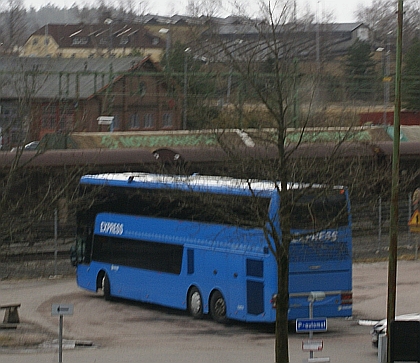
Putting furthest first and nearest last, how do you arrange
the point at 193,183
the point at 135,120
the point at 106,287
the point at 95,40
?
1. the point at 95,40
2. the point at 135,120
3. the point at 106,287
4. the point at 193,183

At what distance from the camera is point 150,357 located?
17.4 metres

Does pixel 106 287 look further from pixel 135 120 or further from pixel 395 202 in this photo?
pixel 135 120

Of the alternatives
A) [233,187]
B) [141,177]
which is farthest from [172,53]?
[233,187]

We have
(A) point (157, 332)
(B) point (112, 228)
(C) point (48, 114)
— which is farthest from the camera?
(C) point (48, 114)

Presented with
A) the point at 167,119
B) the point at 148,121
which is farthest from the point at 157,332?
the point at 167,119

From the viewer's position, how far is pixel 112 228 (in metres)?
22.9

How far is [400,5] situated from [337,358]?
6237 mm

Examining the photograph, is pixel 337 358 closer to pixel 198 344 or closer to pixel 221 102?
pixel 198 344

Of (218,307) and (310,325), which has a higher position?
(310,325)

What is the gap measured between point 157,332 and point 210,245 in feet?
6.73

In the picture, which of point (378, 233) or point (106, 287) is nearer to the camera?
point (106, 287)

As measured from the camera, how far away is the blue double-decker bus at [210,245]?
17969 millimetres

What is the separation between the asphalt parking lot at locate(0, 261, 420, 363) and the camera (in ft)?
57.6

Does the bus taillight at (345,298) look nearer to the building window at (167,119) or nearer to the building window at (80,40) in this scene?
the building window at (167,119)
